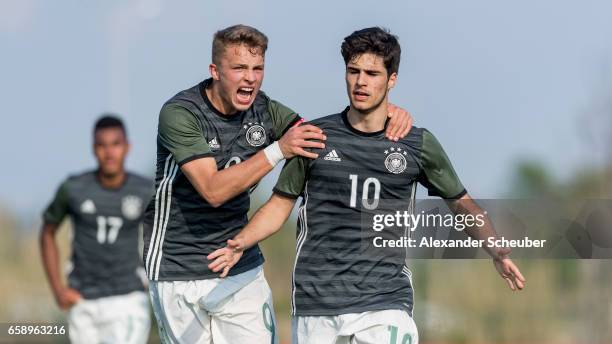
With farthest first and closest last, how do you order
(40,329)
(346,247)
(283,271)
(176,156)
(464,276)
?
(464,276) < (283,271) < (40,329) < (176,156) < (346,247)

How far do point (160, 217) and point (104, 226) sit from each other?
212 centimetres

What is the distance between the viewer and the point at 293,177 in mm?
5191

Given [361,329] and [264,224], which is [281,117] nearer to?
[264,224]

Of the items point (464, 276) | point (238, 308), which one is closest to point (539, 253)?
point (464, 276)

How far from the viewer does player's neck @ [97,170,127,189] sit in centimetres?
783

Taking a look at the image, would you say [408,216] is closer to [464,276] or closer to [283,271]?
[283,271]

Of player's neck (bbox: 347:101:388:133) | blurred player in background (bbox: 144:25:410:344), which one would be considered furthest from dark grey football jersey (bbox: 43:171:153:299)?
player's neck (bbox: 347:101:388:133)

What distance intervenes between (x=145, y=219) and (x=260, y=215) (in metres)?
0.86

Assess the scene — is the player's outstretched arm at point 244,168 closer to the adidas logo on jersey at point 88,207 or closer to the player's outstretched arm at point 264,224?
the player's outstretched arm at point 264,224

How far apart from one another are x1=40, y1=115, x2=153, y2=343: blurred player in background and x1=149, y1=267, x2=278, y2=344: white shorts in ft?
6.29

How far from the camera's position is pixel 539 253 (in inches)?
494

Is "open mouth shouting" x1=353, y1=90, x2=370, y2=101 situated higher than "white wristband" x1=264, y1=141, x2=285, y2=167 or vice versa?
"open mouth shouting" x1=353, y1=90, x2=370, y2=101

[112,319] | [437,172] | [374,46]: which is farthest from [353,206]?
A: [112,319]

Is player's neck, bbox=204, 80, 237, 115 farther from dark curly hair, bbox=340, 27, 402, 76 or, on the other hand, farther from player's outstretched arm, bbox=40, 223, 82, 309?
player's outstretched arm, bbox=40, 223, 82, 309
